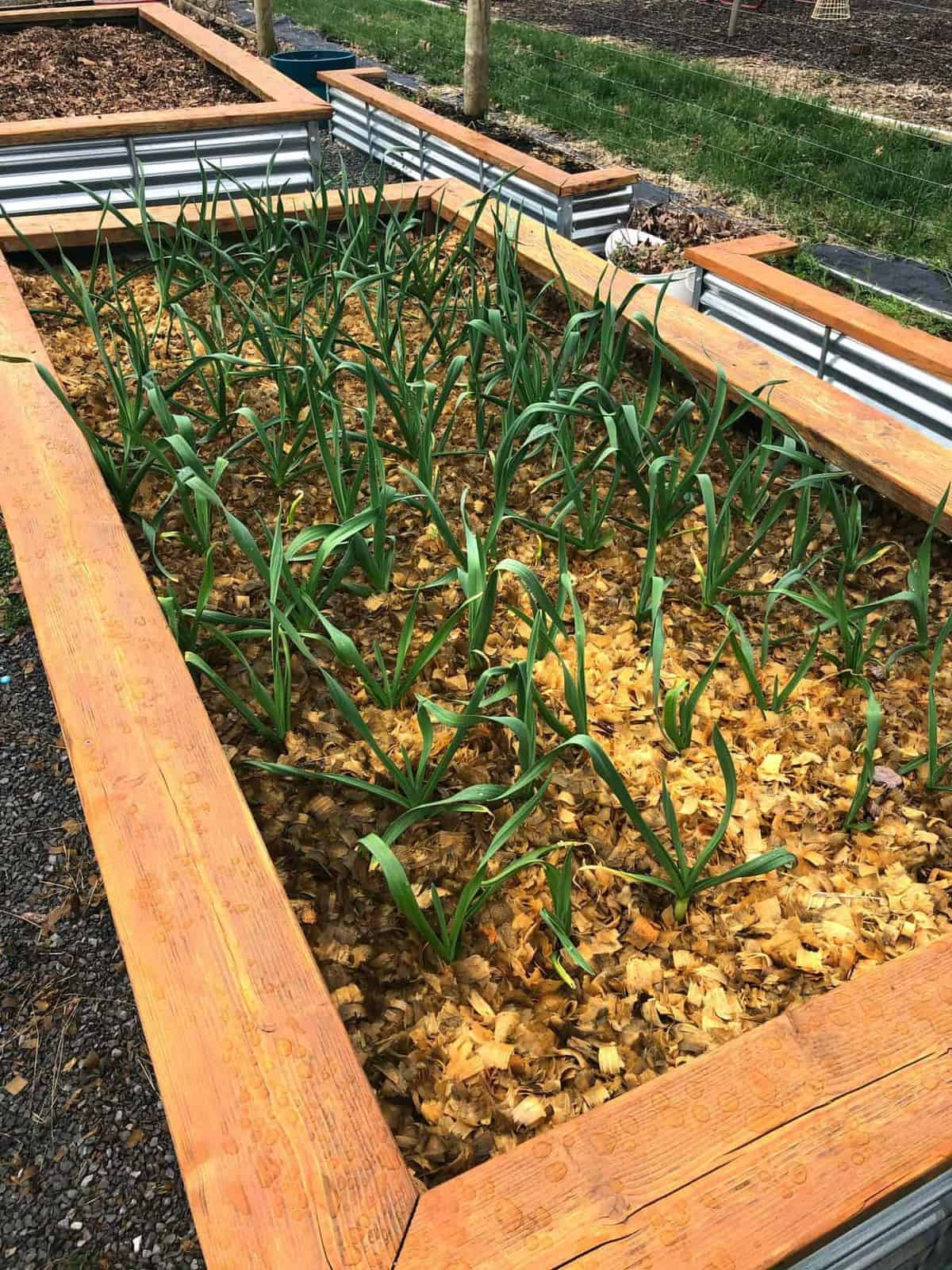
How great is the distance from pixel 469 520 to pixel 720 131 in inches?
192

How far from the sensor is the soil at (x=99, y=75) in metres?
4.89

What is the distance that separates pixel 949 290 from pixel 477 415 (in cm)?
283

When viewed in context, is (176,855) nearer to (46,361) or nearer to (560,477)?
(560,477)

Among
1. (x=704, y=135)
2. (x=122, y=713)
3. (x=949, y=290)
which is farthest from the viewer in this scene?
(x=704, y=135)

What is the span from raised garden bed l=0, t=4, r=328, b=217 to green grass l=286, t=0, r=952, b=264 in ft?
6.92

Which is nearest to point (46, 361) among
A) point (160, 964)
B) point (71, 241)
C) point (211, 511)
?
point (211, 511)

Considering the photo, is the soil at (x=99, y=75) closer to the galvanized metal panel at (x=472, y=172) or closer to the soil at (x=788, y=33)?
the galvanized metal panel at (x=472, y=172)

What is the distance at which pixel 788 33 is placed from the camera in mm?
9258

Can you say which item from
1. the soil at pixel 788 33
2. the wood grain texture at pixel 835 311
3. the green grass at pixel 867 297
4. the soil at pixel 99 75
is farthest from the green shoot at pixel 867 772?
the soil at pixel 788 33

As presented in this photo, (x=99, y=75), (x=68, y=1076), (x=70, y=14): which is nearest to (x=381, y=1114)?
(x=68, y=1076)

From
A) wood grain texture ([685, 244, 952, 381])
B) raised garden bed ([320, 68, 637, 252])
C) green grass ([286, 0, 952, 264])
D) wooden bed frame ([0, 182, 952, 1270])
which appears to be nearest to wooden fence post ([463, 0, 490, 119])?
raised garden bed ([320, 68, 637, 252])

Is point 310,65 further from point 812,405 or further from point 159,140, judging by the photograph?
point 812,405

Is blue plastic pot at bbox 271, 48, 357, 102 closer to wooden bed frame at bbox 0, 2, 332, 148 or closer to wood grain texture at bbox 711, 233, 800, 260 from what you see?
wooden bed frame at bbox 0, 2, 332, 148

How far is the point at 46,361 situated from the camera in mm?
2164
